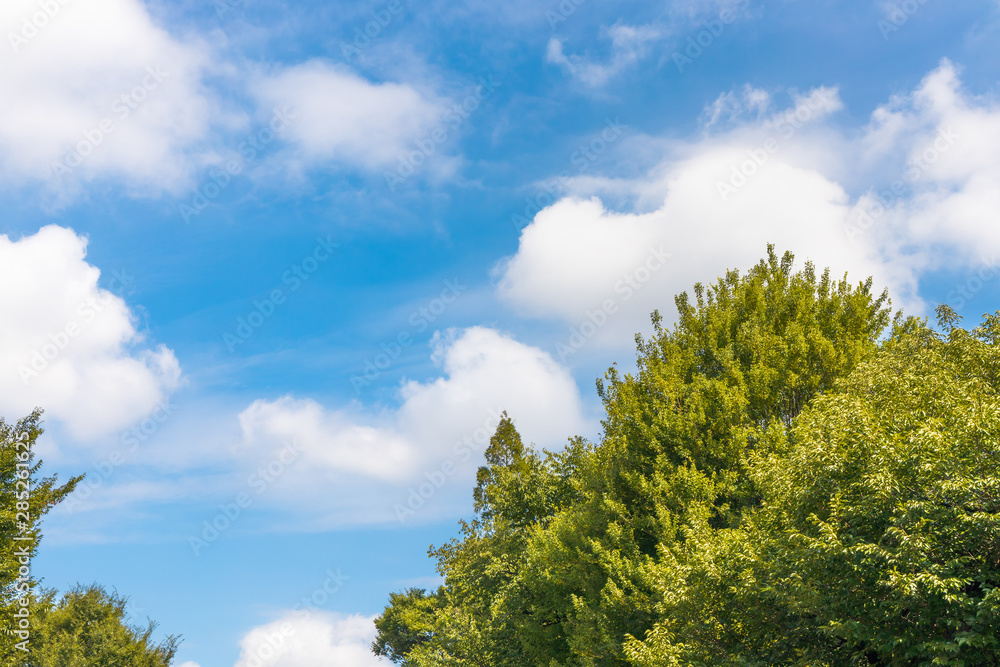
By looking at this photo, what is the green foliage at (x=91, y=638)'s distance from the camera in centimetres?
A: 5125

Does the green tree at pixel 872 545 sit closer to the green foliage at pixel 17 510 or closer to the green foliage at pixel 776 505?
the green foliage at pixel 776 505

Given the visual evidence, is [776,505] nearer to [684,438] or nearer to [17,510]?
[684,438]

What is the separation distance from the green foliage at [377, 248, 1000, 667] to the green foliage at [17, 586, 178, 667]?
30093 mm

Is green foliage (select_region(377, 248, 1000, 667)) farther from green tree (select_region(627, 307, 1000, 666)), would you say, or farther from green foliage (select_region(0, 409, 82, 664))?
green foliage (select_region(0, 409, 82, 664))

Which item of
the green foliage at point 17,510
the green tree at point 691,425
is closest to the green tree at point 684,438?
the green tree at point 691,425

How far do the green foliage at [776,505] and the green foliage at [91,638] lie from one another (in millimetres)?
30093

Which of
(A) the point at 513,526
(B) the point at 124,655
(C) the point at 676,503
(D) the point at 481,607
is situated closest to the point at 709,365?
(C) the point at 676,503

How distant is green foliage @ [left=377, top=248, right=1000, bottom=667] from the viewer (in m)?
12.8

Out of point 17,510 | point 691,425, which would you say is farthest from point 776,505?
point 17,510

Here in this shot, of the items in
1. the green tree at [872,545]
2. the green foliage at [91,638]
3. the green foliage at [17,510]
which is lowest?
the green foliage at [91,638]

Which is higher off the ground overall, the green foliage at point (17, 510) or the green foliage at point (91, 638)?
the green foliage at point (17, 510)

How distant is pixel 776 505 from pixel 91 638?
194 ft

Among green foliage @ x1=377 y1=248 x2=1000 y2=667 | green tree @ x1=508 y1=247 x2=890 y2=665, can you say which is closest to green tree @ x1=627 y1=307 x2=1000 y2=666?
green foliage @ x1=377 y1=248 x2=1000 y2=667

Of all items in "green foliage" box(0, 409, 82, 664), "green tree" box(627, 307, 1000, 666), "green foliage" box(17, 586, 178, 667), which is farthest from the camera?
"green foliage" box(17, 586, 178, 667)
